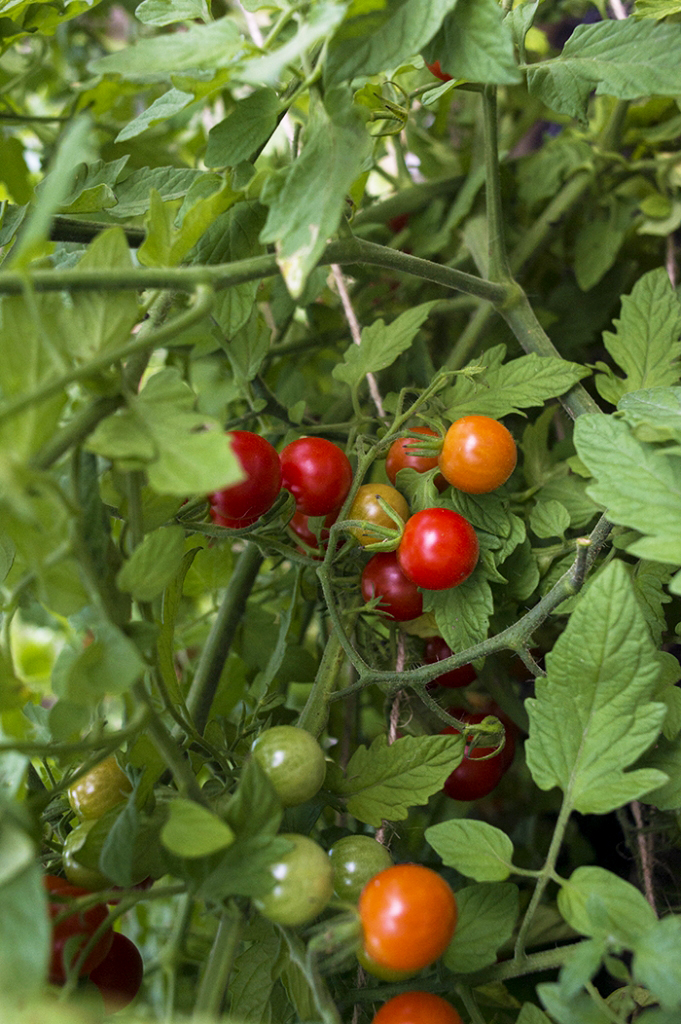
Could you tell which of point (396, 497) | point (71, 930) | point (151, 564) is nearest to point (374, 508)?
point (396, 497)

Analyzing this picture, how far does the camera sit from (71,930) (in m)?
0.43

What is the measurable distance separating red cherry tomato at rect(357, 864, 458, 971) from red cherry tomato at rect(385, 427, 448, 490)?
0.31m

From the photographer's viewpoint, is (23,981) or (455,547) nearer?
(23,981)

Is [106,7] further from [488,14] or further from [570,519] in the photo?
[570,519]

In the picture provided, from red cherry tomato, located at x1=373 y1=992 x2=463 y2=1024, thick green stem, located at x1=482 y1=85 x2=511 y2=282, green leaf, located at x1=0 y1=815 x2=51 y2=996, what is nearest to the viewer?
green leaf, located at x1=0 y1=815 x2=51 y2=996

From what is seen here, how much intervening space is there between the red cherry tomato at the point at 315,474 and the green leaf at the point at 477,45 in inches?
10.9

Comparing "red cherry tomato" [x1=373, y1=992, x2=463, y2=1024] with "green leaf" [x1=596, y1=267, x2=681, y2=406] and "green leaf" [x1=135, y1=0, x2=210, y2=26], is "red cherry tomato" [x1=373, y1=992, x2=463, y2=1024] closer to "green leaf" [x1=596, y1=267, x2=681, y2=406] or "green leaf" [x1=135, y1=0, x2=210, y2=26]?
"green leaf" [x1=596, y1=267, x2=681, y2=406]

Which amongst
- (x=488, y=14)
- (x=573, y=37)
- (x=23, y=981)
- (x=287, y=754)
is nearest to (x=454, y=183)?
(x=573, y=37)

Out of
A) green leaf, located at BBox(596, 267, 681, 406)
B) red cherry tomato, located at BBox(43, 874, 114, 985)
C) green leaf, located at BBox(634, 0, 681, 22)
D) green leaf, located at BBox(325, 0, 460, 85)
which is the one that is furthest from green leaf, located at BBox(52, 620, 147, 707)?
green leaf, located at BBox(634, 0, 681, 22)

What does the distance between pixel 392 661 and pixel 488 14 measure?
1.64 feet

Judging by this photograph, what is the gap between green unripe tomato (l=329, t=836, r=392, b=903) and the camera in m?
0.48

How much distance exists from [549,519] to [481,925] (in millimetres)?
297

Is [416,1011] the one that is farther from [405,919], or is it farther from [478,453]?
[478,453]

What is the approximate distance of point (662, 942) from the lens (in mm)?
390
